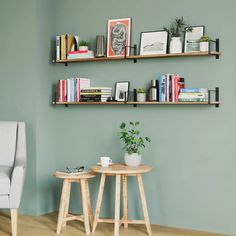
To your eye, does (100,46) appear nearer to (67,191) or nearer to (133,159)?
(133,159)

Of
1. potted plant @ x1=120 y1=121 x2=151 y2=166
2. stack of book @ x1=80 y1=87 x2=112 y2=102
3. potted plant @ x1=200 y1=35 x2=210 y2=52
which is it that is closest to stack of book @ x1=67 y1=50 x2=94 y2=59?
stack of book @ x1=80 y1=87 x2=112 y2=102

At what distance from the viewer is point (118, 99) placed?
4.87 metres

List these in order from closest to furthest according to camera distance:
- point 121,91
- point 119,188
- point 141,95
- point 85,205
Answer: point 119,188
point 85,205
point 141,95
point 121,91

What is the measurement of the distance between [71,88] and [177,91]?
112 centimetres

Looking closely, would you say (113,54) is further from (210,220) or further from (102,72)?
(210,220)

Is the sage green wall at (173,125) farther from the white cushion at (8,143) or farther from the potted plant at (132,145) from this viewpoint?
the white cushion at (8,143)

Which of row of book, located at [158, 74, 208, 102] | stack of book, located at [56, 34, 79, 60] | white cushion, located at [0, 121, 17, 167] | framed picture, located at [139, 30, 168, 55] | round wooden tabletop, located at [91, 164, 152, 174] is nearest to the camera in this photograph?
round wooden tabletop, located at [91, 164, 152, 174]

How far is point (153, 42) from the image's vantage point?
4691 mm

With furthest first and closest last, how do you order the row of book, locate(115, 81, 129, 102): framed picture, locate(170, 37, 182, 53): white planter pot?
1. locate(115, 81, 129, 102): framed picture
2. locate(170, 37, 182, 53): white planter pot
3. the row of book

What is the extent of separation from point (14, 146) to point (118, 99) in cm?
108

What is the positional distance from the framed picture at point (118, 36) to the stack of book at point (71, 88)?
0.38 metres

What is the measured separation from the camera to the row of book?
14.4ft

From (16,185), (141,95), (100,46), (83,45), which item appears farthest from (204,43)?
(16,185)

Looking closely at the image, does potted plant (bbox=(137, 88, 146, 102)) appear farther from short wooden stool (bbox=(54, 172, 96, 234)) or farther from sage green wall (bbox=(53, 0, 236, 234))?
short wooden stool (bbox=(54, 172, 96, 234))
